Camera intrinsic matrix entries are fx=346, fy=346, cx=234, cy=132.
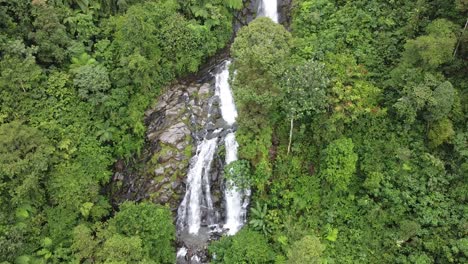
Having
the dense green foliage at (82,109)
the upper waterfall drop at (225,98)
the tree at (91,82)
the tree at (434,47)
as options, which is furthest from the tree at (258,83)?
the tree at (91,82)

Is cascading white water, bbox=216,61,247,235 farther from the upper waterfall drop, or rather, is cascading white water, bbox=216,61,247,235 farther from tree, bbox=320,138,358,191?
tree, bbox=320,138,358,191

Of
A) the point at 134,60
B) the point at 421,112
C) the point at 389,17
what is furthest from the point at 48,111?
the point at 389,17

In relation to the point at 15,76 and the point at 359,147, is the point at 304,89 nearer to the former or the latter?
the point at 359,147

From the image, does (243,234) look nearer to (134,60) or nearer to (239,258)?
(239,258)

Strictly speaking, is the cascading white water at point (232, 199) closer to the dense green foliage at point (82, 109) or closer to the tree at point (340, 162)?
the dense green foliage at point (82, 109)

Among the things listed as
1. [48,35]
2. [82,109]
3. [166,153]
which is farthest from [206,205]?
[48,35]

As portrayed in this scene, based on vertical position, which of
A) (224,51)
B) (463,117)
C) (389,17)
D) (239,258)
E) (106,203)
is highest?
(389,17)

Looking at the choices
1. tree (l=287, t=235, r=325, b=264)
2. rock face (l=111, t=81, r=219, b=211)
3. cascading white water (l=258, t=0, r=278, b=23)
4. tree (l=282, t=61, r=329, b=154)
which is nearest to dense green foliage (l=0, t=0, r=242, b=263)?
rock face (l=111, t=81, r=219, b=211)
